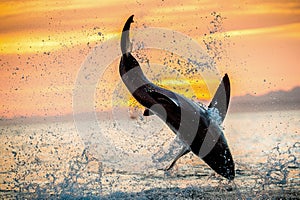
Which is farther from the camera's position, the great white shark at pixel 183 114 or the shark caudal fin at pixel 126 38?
the great white shark at pixel 183 114

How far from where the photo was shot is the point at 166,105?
40.6 ft

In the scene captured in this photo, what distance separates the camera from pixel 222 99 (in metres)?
13.2

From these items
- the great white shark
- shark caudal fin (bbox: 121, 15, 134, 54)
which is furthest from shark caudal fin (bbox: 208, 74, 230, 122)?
shark caudal fin (bbox: 121, 15, 134, 54)

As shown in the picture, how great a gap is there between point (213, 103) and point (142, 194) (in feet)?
15.5

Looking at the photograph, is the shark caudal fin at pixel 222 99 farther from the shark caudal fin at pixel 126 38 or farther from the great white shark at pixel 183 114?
the shark caudal fin at pixel 126 38

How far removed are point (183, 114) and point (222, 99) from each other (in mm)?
1346

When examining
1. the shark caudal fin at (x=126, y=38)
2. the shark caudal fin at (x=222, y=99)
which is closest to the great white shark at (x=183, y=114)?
the shark caudal fin at (x=126, y=38)

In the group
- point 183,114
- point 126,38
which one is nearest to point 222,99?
point 183,114

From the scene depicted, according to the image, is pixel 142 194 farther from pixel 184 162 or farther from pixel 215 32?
pixel 184 162

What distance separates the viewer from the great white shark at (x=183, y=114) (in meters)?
12.3

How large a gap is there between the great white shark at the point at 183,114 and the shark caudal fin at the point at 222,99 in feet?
1.25

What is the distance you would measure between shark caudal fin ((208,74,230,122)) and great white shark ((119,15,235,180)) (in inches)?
15.0

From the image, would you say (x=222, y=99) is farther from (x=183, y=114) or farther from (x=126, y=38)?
(x=126, y=38)

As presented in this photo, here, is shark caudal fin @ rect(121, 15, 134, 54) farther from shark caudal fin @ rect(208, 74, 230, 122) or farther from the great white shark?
shark caudal fin @ rect(208, 74, 230, 122)
